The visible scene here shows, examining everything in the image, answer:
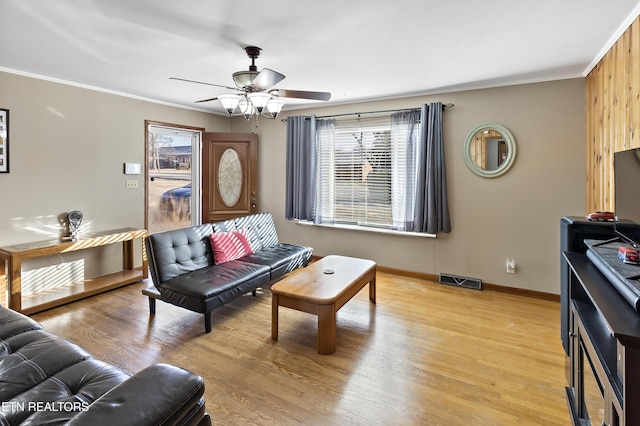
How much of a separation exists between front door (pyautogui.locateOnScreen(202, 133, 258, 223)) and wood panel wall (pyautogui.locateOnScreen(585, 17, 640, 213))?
4189mm

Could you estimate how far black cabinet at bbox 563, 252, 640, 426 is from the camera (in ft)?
3.16

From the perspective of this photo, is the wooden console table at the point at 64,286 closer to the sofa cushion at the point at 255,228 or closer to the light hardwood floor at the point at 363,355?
the light hardwood floor at the point at 363,355

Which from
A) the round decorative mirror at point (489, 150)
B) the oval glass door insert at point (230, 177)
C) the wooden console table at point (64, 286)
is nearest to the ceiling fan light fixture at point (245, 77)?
the wooden console table at point (64, 286)

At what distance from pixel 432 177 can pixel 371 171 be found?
0.86 metres

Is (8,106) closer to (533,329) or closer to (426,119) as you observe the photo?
(426,119)

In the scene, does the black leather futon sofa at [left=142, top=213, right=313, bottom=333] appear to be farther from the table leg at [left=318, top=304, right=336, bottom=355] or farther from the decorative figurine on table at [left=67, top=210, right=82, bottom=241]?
the decorative figurine on table at [left=67, top=210, right=82, bottom=241]

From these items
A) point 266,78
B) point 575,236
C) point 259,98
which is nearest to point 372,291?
point 575,236

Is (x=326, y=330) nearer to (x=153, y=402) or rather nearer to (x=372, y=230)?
(x=153, y=402)

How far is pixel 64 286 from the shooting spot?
3.69 m

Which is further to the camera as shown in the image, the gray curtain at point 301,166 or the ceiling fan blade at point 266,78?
the gray curtain at point 301,166

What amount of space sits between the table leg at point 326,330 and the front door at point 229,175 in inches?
124

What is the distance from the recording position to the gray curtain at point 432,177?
3926 mm

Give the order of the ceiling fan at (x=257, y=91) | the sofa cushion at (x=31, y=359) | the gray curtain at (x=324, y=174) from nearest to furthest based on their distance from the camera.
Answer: the sofa cushion at (x=31, y=359) < the ceiling fan at (x=257, y=91) < the gray curtain at (x=324, y=174)

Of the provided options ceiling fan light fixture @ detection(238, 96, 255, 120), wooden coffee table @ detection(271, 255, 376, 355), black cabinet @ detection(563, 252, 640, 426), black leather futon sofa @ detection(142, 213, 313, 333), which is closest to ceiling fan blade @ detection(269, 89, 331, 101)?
ceiling fan light fixture @ detection(238, 96, 255, 120)
